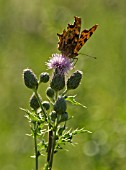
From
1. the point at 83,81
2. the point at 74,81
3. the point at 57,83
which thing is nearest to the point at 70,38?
the point at 74,81

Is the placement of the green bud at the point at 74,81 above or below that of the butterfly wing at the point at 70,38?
below

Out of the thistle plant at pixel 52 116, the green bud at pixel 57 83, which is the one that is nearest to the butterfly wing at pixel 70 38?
the thistle plant at pixel 52 116

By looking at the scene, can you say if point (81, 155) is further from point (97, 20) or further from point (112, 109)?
point (97, 20)

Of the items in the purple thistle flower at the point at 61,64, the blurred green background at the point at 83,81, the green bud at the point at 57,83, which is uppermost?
the blurred green background at the point at 83,81

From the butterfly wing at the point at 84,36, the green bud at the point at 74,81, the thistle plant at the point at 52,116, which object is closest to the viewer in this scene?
the thistle plant at the point at 52,116

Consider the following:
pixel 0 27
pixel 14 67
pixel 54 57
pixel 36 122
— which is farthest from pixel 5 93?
pixel 36 122

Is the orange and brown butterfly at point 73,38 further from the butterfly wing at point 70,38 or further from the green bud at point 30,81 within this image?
the green bud at point 30,81

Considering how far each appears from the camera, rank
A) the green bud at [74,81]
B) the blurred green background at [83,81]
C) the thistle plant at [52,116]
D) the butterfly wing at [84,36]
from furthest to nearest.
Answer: the blurred green background at [83,81]
the butterfly wing at [84,36]
the green bud at [74,81]
the thistle plant at [52,116]
